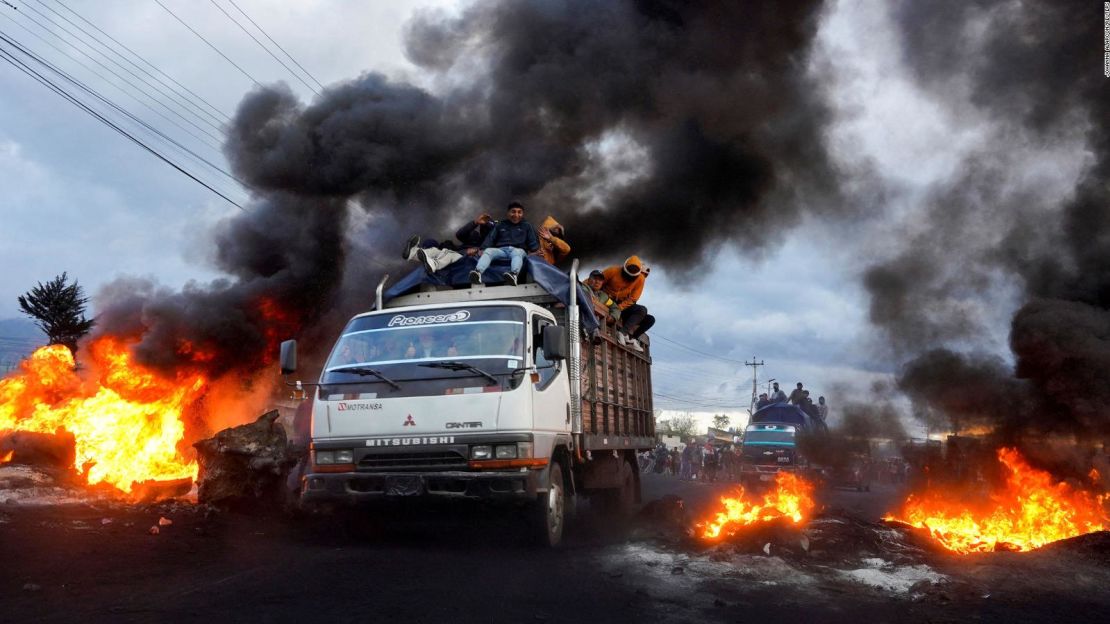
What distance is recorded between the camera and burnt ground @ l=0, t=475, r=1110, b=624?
484 cm

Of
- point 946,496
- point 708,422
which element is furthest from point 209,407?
point 708,422

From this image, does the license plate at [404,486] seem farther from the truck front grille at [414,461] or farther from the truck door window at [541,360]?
the truck door window at [541,360]

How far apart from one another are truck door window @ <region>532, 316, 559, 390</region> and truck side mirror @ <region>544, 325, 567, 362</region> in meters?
0.18

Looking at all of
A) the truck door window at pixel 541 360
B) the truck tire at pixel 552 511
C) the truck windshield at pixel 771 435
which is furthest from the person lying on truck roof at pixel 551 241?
the truck windshield at pixel 771 435

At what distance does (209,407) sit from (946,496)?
44.3 feet

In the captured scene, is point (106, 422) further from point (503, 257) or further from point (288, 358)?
point (503, 257)

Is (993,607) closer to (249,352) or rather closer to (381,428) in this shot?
(381,428)

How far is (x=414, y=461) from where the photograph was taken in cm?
676

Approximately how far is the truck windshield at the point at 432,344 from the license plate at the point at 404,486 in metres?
0.90

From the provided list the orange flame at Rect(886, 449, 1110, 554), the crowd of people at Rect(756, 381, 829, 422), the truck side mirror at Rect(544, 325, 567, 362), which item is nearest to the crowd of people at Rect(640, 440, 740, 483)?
the crowd of people at Rect(756, 381, 829, 422)

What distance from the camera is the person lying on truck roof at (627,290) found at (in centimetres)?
1012

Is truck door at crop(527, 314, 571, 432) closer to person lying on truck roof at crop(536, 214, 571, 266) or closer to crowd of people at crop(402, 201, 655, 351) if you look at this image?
crowd of people at crop(402, 201, 655, 351)

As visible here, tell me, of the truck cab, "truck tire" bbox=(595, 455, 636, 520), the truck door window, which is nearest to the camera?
the truck door window

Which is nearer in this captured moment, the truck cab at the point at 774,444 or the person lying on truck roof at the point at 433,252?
the person lying on truck roof at the point at 433,252
